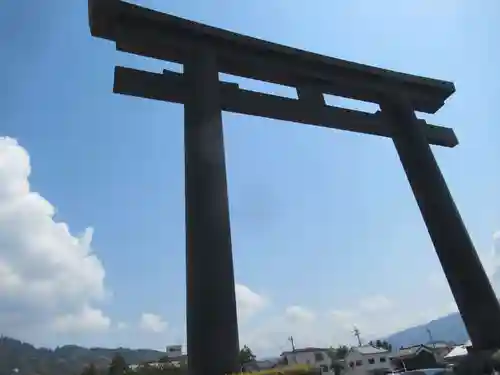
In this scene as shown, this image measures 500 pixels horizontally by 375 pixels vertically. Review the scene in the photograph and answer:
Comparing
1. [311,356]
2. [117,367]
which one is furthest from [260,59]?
[311,356]

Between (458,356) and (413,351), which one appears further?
(413,351)

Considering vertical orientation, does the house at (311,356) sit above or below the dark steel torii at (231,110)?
above

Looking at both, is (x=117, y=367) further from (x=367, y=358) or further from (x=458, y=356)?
(x=458, y=356)

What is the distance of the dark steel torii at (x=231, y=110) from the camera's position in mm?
4086

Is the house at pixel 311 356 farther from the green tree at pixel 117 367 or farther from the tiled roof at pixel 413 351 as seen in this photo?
the green tree at pixel 117 367

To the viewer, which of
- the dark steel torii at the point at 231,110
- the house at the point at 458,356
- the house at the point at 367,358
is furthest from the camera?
the house at the point at 367,358

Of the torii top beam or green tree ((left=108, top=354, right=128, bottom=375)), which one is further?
green tree ((left=108, top=354, right=128, bottom=375))

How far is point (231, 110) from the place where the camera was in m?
6.30

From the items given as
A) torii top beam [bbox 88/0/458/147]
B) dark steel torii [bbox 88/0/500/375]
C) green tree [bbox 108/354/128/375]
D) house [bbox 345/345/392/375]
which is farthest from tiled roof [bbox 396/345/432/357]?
dark steel torii [bbox 88/0/500/375]

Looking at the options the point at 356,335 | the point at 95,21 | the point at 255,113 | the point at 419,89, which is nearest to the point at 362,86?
the point at 419,89

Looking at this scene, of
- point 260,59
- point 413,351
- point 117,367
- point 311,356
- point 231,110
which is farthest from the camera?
point 311,356

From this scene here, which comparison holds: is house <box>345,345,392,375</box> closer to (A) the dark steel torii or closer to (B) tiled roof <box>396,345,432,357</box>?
(B) tiled roof <box>396,345,432,357</box>

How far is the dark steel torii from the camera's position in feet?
13.4

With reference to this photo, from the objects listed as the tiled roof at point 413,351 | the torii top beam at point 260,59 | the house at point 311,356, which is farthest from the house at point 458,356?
the house at point 311,356
